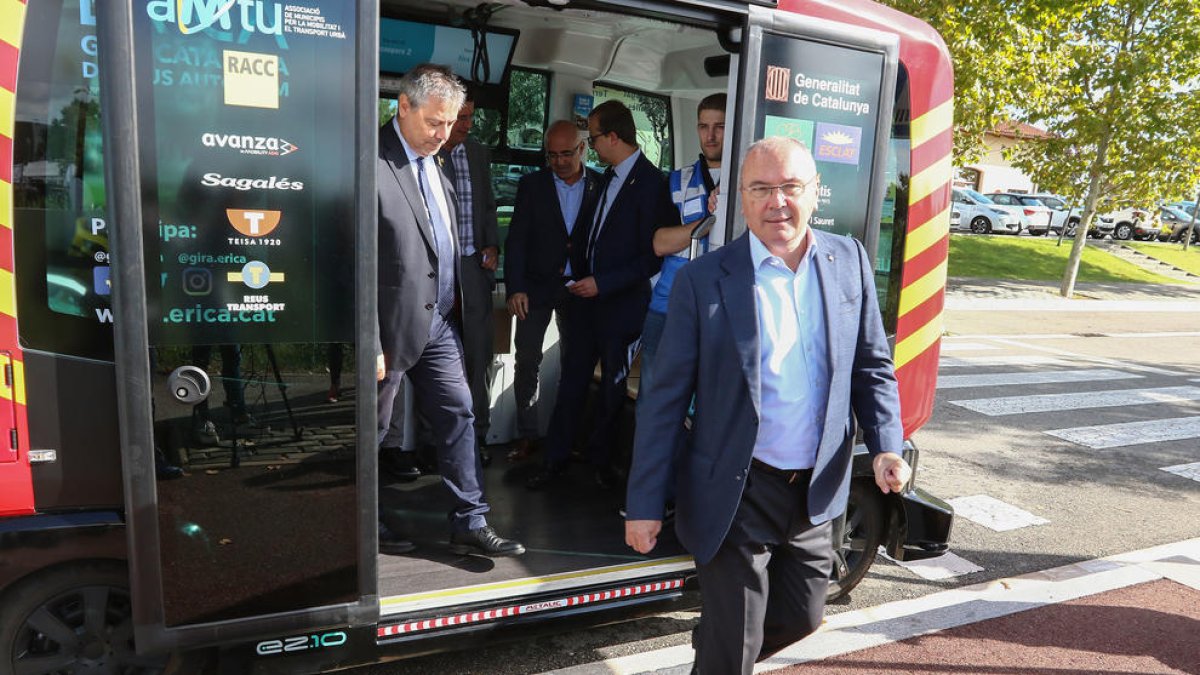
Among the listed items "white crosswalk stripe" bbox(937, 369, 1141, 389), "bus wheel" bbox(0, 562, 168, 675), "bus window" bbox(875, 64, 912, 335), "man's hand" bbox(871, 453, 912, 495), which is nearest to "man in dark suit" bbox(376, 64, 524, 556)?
"bus wheel" bbox(0, 562, 168, 675)

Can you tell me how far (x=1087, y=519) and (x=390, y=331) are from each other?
15.3 ft

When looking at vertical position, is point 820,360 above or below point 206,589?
above

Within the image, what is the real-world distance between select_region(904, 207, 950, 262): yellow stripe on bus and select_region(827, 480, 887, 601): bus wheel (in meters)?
1.04

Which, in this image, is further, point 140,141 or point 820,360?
point 820,360

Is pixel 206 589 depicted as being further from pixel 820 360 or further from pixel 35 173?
pixel 820 360

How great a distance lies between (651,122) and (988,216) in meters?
25.9

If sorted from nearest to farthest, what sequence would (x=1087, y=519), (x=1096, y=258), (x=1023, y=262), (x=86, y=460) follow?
(x=86, y=460), (x=1087, y=519), (x=1023, y=262), (x=1096, y=258)

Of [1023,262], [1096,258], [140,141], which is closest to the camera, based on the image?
[140,141]

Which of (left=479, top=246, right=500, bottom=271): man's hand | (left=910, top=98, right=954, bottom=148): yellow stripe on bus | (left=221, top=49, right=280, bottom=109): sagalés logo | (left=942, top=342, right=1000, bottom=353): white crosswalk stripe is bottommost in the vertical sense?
(left=942, top=342, right=1000, bottom=353): white crosswalk stripe

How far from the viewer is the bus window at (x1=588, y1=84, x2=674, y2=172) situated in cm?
579

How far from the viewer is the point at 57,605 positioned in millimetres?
2697

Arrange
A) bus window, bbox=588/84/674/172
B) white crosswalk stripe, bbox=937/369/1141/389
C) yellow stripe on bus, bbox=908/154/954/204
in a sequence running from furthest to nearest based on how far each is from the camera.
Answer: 1. white crosswalk stripe, bbox=937/369/1141/389
2. bus window, bbox=588/84/674/172
3. yellow stripe on bus, bbox=908/154/954/204

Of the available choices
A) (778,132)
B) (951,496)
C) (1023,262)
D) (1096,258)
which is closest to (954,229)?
(1096,258)

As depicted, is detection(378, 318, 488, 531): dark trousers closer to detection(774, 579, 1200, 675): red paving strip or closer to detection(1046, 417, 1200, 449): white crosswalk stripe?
detection(774, 579, 1200, 675): red paving strip
